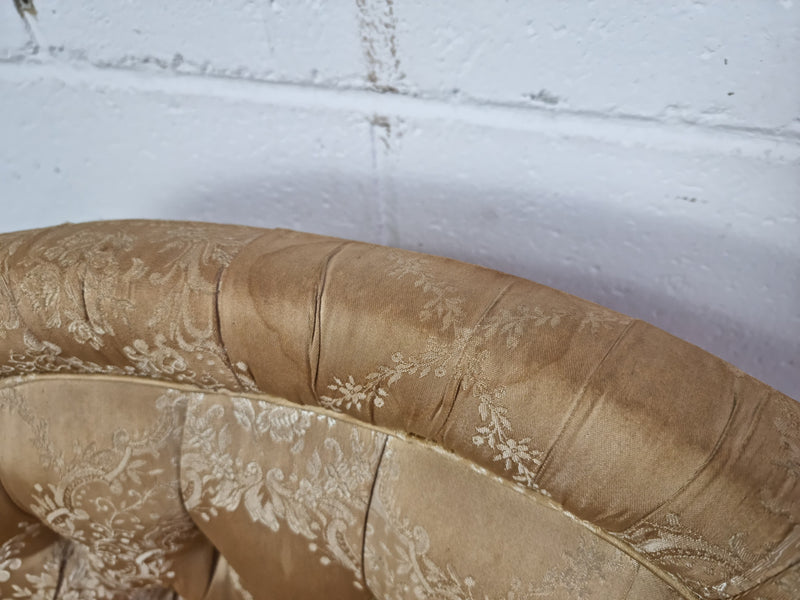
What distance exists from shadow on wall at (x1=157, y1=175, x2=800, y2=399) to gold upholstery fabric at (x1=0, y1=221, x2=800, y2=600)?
0.12 meters

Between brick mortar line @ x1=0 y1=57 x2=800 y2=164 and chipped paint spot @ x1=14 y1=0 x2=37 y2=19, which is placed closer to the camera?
brick mortar line @ x1=0 y1=57 x2=800 y2=164

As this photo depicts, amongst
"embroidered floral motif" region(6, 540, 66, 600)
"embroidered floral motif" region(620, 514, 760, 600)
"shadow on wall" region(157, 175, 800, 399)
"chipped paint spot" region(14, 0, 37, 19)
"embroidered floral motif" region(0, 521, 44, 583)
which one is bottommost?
"embroidered floral motif" region(6, 540, 66, 600)

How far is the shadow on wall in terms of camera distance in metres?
0.46

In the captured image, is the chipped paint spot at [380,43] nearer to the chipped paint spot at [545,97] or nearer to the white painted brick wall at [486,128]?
the white painted brick wall at [486,128]

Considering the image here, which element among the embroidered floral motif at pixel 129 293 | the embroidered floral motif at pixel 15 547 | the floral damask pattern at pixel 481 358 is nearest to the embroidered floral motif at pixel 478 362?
the floral damask pattern at pixel 481 358

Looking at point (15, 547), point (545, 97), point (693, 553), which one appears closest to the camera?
point (693, 553)

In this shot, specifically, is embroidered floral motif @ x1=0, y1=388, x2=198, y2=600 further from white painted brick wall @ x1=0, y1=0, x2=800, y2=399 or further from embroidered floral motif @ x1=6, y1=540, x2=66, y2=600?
white painted brick wall @ x1=0, y1=0, x2=800, y2=399

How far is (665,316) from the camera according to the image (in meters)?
0.52

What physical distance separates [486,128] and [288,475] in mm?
319

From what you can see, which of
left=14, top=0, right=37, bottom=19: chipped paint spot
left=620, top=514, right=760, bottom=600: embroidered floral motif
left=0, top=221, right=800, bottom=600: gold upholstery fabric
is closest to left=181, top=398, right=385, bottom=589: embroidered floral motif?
left=0, top=221, right=800, bottom=600: gold upholstery fabric

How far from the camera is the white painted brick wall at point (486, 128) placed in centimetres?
40

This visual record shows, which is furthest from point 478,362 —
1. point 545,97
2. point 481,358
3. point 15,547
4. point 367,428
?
point 15,547

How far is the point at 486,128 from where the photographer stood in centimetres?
46

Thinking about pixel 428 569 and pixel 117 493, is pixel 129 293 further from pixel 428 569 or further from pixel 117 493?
pixel 428 569
